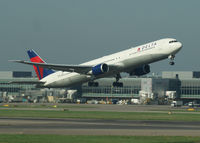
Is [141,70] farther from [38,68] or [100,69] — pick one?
[38,68]

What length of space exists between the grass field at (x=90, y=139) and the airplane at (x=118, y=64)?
3196 centimetres

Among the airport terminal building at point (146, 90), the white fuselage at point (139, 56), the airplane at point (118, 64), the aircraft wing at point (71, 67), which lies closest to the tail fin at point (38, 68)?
the airplane at point (118, 64)

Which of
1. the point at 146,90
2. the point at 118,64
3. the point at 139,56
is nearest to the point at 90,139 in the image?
the point at 139,56

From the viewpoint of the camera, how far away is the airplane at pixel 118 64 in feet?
230

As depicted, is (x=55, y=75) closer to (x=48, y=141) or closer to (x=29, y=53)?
(x=29, y=53)

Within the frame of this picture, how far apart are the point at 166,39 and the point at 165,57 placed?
9.10 feet

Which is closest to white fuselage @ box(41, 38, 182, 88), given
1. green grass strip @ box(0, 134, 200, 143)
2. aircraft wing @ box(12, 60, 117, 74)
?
aircraft wing @ box(12, 60, 117, 74)

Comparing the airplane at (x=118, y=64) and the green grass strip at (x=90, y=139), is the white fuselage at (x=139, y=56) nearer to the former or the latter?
the airplane at (x=118, y=64)

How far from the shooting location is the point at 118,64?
243 ft

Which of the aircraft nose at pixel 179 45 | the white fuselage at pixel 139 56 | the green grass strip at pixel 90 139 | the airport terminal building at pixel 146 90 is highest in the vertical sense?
the aircraft nose at pixel 179 45

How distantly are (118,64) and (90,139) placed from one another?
37.5 meters

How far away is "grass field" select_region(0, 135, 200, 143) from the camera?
36175 millimetres

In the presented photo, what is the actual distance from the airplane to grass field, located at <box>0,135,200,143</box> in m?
32.0

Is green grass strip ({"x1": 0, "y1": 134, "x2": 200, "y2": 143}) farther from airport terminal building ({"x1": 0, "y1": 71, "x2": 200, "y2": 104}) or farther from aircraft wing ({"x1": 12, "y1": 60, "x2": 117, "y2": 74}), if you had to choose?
airport terminal building ({"x1": 0, "y1": 71, "x2": 200, "y2": 104})
